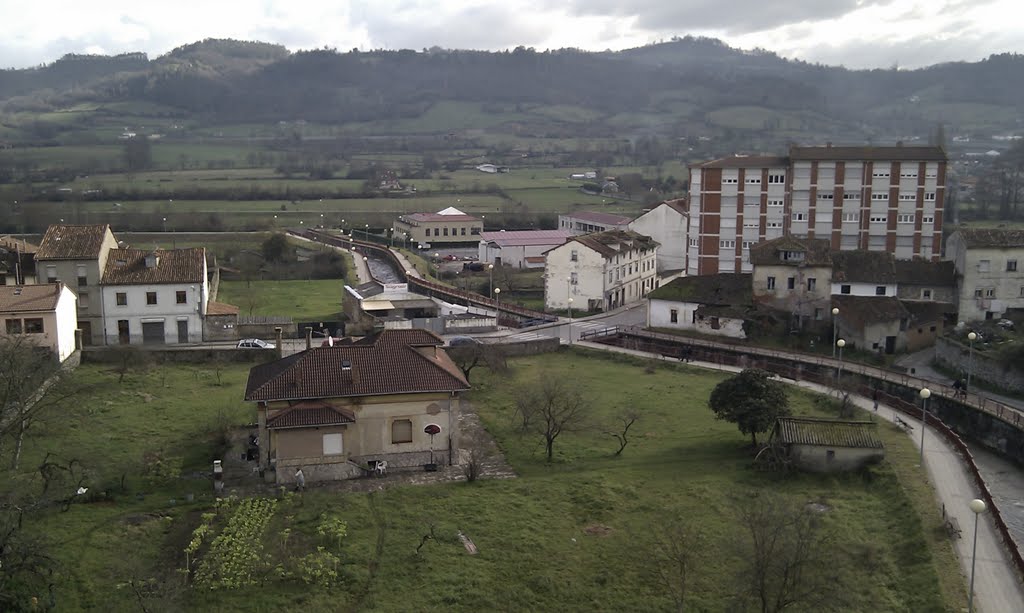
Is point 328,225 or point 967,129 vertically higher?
point 967,129

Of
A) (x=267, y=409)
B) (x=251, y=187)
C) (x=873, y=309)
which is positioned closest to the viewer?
(x=267, y=409)

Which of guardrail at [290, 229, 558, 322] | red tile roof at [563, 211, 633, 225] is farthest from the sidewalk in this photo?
red tile roof at [563, 211, 633, 225]

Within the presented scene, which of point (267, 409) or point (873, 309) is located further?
point (873, 309)

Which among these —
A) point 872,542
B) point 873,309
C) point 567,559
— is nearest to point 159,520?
point 567,559

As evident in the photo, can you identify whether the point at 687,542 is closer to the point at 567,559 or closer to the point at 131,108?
the point at 567,559

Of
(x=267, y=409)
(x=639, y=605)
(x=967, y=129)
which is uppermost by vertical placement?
(x=967, y=129)

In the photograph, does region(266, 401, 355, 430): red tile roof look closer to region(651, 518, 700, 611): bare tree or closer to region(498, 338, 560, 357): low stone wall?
region(651, 518, 700, 611): bare tree
